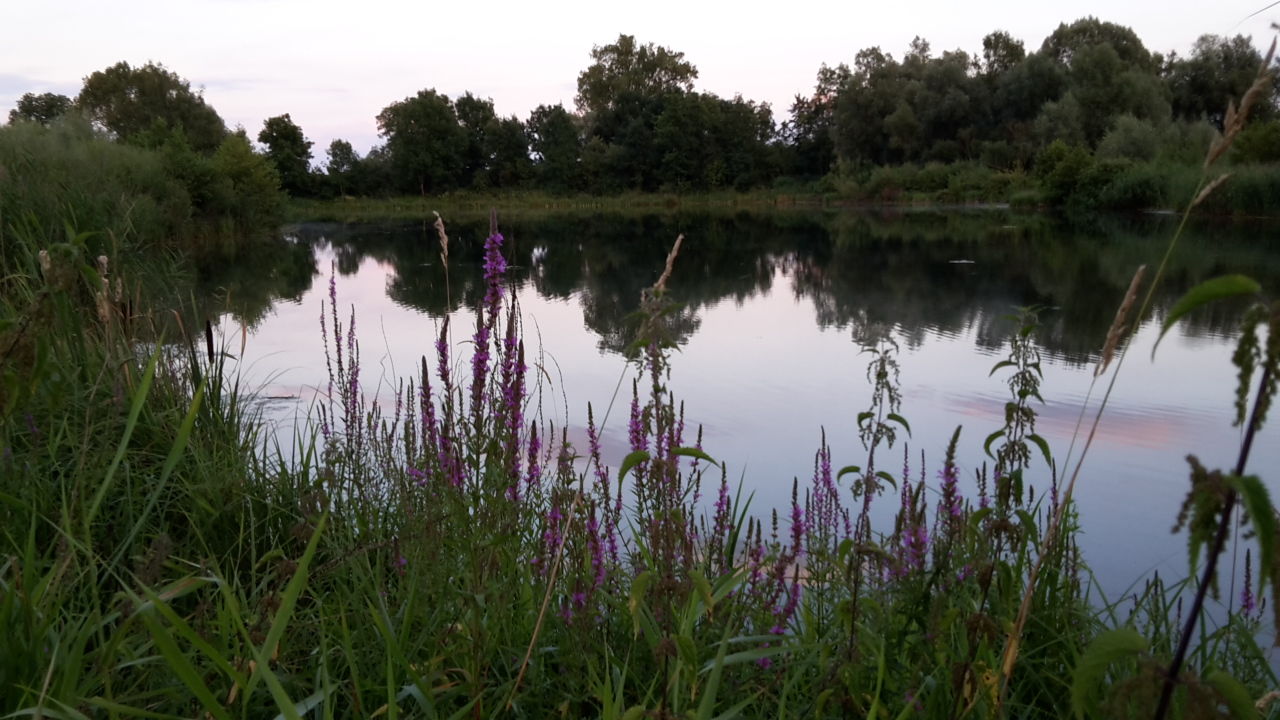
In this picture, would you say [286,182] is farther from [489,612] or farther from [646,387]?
[489,612]

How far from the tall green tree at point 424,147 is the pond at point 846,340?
28951 mm

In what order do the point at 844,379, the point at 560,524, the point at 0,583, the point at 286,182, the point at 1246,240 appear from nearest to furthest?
the point at 0,583
the point at 560,524
the point at 844,379
the point at 1246,240
the point at 286,182

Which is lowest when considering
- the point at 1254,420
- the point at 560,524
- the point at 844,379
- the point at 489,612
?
the point at 844,379

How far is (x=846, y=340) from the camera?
983cm

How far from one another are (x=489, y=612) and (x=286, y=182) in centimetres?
5262

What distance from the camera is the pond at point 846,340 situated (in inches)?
210

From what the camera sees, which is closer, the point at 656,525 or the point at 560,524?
the point at 656,525

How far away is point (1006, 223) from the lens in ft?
83.1

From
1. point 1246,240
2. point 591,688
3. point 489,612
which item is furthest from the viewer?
point 1246,240

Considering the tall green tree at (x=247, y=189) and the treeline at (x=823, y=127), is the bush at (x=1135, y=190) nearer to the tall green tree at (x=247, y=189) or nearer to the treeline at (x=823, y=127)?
the treeline at (x=823, y=127)

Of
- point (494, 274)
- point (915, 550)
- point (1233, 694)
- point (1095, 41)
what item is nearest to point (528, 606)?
point (494, 274)

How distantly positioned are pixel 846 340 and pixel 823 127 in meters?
47.5

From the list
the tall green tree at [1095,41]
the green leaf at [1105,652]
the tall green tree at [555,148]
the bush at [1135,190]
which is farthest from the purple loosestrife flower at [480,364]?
the tall green tree at [1095,41]

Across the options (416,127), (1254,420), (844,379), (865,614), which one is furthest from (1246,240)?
(416,127)
